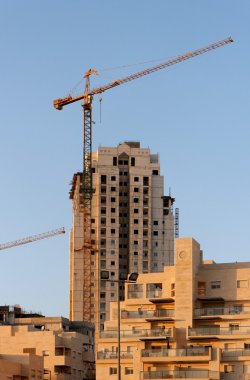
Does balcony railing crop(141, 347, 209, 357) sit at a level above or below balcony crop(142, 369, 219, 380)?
above

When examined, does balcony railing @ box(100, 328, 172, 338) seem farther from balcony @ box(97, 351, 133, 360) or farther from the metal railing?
the metal railing

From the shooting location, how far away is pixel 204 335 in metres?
129

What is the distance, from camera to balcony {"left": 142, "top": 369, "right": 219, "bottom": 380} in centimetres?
12456

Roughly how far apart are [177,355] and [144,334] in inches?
261

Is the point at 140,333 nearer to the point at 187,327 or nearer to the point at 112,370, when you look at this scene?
the point at 112,370

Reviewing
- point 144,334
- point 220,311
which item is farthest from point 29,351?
point 220,311

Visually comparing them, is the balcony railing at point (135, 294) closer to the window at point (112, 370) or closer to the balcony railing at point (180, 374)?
the window at point (112, 370)

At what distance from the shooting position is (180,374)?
12594cm

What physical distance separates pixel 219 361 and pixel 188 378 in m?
3.90

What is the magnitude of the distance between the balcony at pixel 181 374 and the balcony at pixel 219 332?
4.94m

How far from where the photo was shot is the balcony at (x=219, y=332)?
129 meters

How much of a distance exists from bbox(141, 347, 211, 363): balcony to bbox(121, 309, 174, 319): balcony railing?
18.7ft

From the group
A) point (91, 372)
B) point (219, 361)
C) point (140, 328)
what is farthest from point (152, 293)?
point (91, 372)

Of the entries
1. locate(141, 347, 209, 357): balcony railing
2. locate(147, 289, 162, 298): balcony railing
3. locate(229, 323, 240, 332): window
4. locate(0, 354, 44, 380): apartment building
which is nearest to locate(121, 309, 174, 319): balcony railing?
locate(147, 289, 162, 298): balcony railing
